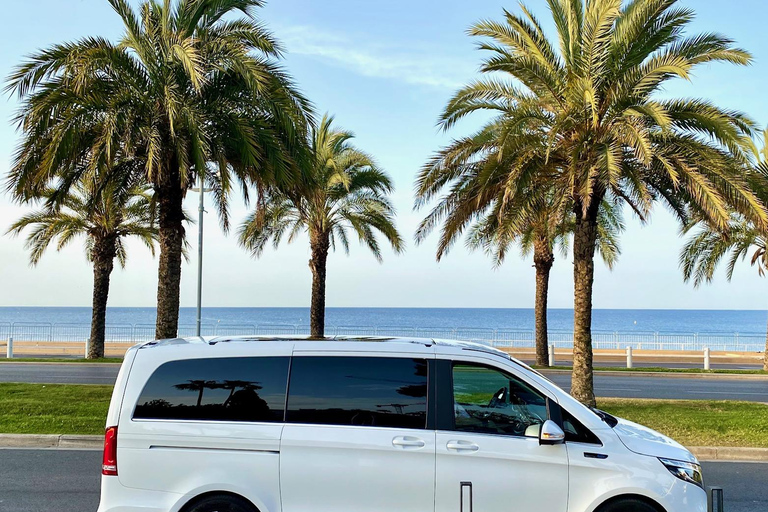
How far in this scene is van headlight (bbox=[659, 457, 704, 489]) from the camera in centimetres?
514

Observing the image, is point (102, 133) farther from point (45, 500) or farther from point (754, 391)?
point (754, 391)

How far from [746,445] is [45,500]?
9101mm

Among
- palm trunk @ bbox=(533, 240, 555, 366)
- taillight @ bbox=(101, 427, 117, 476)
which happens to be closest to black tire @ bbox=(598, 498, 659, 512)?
taillight @ bbox=(101, 427, 117, 476)

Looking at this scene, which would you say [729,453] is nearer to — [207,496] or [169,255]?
[207,496]

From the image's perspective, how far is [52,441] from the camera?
32.4ft

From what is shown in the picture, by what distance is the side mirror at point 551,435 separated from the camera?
16.3 ft

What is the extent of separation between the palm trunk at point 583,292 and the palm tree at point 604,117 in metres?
0.02

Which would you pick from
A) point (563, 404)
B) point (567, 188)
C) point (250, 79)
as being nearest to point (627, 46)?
point (567, 188)

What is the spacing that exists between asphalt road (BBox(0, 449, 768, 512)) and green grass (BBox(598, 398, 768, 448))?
1.07m

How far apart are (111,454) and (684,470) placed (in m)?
4.37

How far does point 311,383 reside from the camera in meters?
5.26

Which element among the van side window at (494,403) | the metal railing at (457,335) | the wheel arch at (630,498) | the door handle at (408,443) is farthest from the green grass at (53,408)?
the metal railing at (457,335)

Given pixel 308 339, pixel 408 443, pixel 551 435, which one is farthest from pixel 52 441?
pixel 551 435

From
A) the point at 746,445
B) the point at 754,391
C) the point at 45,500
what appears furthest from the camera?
the point at 754,391
